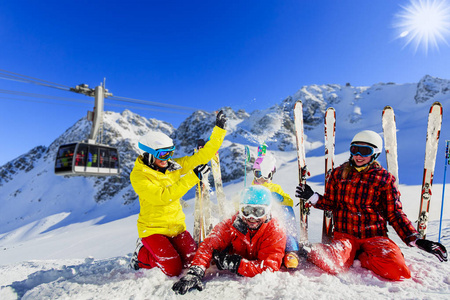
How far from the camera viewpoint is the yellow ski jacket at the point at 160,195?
2.53 m

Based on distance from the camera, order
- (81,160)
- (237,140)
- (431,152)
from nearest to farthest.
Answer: (431,152) < (81,160) < (237,140)

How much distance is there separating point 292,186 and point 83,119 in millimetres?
114147

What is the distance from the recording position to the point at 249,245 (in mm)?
2535

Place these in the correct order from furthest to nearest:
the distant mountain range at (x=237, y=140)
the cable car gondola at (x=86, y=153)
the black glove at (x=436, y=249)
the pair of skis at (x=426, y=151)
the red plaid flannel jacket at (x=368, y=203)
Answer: the distant mountain range at (x=237, y=140), the cable car gondola at (x=86, y=153), the pair of skis at (x=426, y=151), the red plaid flannel jacket at (x=368, y=203), the black glove at (x=436, y=249)

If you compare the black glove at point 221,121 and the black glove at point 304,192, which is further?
the black glove at point 221,121

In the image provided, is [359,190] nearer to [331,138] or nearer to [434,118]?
[331,138]

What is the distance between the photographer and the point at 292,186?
14227mm

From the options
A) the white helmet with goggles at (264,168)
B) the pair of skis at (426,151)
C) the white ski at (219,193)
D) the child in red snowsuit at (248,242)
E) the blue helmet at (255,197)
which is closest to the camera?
the child in red snowsuit at (248,242)

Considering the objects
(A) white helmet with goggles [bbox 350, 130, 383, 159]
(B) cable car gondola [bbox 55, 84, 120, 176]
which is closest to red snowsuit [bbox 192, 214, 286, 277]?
(A) white helmet with goggles [bbox 350, 130, 383, 159]

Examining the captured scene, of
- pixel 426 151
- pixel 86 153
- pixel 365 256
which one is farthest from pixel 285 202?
pixel 86 153

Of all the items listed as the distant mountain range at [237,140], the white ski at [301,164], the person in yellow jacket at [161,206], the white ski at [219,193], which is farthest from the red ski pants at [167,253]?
the distant mountain range at [237,140]

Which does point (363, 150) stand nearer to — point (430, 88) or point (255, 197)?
point (255, 197)

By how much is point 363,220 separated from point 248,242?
4.53ft

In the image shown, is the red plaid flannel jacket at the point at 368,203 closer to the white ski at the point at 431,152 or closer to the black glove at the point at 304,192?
the black glove at the point at 304,192
